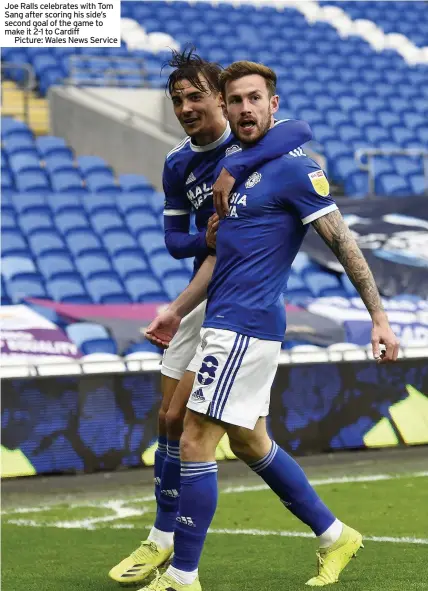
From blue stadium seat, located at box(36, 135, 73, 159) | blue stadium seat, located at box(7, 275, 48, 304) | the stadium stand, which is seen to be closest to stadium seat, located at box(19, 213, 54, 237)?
the stadium stand

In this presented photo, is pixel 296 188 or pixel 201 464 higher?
pixel 296 188

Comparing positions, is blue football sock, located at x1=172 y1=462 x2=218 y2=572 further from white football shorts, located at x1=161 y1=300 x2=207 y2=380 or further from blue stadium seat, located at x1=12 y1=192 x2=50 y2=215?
blue stadium seat, located at x1=12 y1=192 x2=50 y2=215

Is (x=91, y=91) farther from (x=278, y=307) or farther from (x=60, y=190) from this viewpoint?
(x=278, y=307)

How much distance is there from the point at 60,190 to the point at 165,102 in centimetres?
352

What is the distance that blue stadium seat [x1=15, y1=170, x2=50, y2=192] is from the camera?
42.2 feet

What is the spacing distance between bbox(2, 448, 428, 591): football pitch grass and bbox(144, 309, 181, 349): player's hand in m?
0.97

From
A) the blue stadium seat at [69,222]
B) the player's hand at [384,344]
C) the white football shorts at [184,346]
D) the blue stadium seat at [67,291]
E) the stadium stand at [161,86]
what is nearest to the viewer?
the player's hand at [384,344]

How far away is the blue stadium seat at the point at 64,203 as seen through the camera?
484 inches

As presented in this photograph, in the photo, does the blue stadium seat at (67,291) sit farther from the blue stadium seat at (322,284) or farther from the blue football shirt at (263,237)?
the blue football shirt at (263,237)

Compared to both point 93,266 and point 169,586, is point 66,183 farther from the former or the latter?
point 169,586

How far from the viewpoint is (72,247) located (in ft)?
38.1

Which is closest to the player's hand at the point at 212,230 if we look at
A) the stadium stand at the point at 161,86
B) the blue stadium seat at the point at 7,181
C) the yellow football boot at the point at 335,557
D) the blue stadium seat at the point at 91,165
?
the yellow football boot at the point at 335,557

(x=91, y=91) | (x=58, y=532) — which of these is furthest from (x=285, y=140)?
(x=91, y=91)

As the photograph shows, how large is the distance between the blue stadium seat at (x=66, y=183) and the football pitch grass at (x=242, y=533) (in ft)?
19.3
